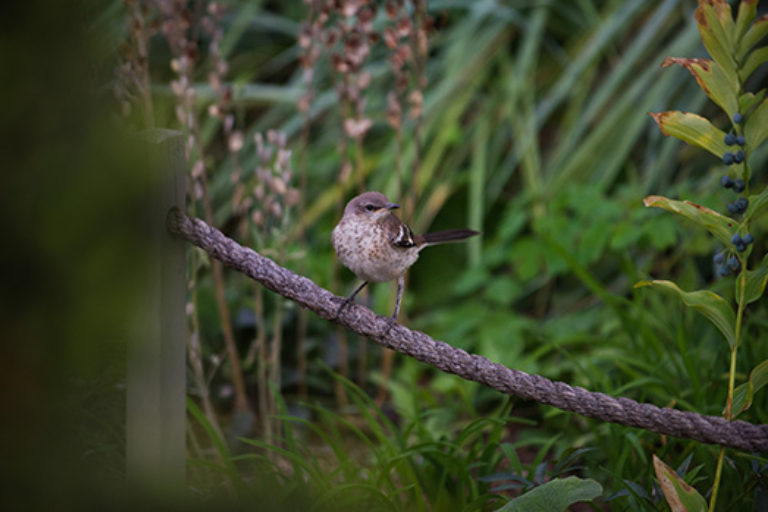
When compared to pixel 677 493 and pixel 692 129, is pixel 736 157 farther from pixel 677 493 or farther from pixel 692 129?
pixel 677 493

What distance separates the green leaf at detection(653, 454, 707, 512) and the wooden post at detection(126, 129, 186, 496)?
822 millimetres

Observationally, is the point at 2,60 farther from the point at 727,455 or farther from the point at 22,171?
the point at 727,455

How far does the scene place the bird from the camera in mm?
1686

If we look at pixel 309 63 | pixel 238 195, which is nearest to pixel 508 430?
pixel 238 195

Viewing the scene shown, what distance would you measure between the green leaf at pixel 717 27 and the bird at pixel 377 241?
0.58m

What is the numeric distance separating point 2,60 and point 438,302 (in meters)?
3.05

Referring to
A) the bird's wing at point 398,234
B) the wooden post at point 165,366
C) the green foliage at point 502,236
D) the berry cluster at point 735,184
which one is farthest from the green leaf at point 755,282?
the wooden post at point 165,366

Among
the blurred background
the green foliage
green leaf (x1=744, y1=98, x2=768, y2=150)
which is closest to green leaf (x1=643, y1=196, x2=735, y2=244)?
green leaf (x1=744, y1=98, x2=768, y2=150)

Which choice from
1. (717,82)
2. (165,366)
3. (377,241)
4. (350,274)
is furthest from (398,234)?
(350,274)

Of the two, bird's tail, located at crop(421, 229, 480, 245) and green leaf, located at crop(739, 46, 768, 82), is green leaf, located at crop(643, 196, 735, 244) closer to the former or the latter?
green leaf, located at crop(739, 46, 768, 82)

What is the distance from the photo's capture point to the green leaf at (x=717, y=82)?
1368 mm

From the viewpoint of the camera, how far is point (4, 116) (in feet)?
1.68

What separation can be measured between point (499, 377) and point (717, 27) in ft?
2.22

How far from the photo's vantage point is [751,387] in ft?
4.61
